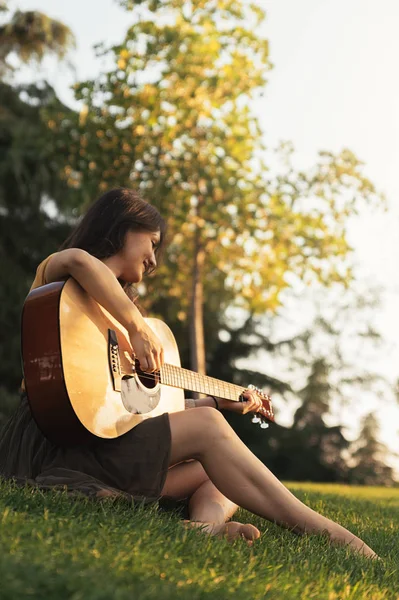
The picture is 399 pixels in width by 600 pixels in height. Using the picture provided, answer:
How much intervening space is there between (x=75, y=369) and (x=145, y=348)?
1.12ft

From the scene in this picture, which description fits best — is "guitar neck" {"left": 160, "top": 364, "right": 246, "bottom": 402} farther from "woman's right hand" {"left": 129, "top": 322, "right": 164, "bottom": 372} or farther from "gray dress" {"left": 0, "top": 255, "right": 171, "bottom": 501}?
"gray dress" {"left": 0, "top": 255, "right": 171, "bottom": 501}

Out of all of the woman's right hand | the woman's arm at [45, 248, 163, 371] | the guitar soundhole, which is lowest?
the guitar soundhole

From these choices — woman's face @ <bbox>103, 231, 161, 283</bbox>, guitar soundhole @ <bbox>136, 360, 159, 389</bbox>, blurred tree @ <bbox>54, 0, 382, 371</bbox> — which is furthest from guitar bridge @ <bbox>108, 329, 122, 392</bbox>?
blurred tree @ <bbox>54, 0, 382, 371</bbox>

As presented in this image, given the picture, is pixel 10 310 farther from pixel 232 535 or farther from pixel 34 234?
pixel 232 535

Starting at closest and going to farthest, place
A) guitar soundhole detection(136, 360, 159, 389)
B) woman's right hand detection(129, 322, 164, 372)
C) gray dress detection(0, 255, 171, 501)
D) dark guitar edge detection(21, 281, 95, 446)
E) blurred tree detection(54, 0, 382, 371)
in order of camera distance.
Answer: dark guitar edge detection(21, 281, 95, 446) < gray dress detection(0, 255, 171, 501) < woman's right hand detection(129, 322, 164, 372) < guitar soundhole detection(136, 360, 159, 389) < blurred tree detection(54, 0, 382, 371)

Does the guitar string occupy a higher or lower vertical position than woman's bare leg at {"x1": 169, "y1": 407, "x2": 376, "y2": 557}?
higher

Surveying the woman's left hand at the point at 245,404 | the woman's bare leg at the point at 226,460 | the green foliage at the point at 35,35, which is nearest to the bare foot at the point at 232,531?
the woman's bare leg at the point at 226,460

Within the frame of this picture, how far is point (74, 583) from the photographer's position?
7.16 feet

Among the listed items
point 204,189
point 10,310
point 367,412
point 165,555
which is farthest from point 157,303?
point 165,555

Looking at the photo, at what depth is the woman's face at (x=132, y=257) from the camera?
148 inches

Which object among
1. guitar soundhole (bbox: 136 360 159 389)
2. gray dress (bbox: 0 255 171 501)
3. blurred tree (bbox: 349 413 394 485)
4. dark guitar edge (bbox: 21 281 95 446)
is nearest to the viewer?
dark guitar edge (bbox: 21 281 95 446)

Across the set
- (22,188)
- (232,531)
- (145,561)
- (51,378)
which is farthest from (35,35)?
(145,561)

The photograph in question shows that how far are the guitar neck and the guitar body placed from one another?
0.21 m

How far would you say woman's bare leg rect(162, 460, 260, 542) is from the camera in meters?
3.52
